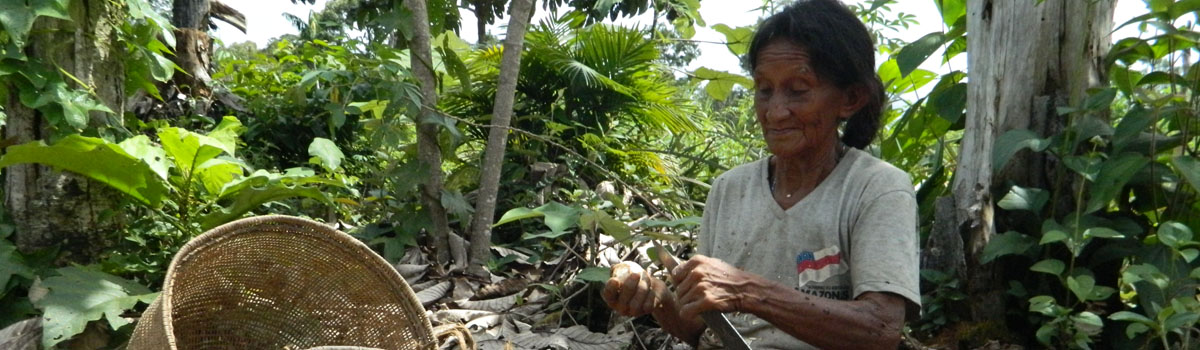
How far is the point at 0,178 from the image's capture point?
360cm

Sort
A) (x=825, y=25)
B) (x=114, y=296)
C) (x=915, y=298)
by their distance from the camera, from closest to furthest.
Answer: (x=915, y=298), (x=825, y=25), (x=114, y=296)

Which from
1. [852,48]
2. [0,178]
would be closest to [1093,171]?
[852,48]

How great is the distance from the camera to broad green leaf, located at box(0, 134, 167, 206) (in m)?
3.02

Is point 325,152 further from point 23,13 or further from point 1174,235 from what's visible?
point 1174,235

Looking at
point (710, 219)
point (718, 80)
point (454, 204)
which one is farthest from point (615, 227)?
point (718, 80)

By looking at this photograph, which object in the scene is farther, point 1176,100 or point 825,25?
point 1176,100

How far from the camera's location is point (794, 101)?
2.17 m

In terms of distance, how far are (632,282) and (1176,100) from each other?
5.52 ft

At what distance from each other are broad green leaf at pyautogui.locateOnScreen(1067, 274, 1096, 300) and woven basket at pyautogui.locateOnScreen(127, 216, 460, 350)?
5.43 feet

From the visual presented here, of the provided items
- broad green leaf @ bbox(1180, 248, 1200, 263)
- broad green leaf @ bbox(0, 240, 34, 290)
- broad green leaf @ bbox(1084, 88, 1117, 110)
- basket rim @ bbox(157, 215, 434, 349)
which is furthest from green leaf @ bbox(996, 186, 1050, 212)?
broad green leaf @ bbox(0, 240, 34, 290)

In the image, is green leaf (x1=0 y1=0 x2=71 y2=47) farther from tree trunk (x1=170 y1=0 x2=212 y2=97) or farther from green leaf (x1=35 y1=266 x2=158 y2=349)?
tree trunk (x1=170 y1=0 x2=212 y2=97)

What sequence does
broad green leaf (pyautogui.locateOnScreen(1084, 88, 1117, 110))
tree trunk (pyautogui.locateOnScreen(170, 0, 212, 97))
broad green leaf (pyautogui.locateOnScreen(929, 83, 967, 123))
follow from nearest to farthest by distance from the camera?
broad green leaf (pyautogui.locateOnScreen(1084, 88, 1117, 110)) → broad green leaf (pyautogui.locateOnScreen(929, 83, 967, 123)) → tree trunk (pyautogui.locateOnScreen(170, 0, 212, 97))

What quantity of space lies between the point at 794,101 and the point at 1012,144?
107 centimetres

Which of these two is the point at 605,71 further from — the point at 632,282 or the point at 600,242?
the point at 632,282
